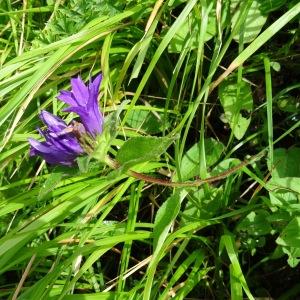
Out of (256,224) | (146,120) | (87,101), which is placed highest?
(87,101)

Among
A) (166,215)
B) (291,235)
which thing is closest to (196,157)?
(166,215)

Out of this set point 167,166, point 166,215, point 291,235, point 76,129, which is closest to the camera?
point 76,129

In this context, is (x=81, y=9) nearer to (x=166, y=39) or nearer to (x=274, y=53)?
(x=166, y=39)

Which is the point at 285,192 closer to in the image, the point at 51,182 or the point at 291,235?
the point at 291,235

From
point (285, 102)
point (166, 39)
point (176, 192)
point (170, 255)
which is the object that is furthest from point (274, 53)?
point (170, 255)

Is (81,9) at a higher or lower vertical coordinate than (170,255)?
higher

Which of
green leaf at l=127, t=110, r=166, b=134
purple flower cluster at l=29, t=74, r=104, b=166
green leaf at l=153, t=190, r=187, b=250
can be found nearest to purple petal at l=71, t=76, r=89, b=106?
purple flower cluster at l=29, t=74, r=104, b=166

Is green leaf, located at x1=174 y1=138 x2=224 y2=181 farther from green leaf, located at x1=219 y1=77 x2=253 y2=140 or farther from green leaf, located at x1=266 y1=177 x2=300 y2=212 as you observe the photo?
green leaf, located at x1=266 y1=177 x2=300 y2=212
